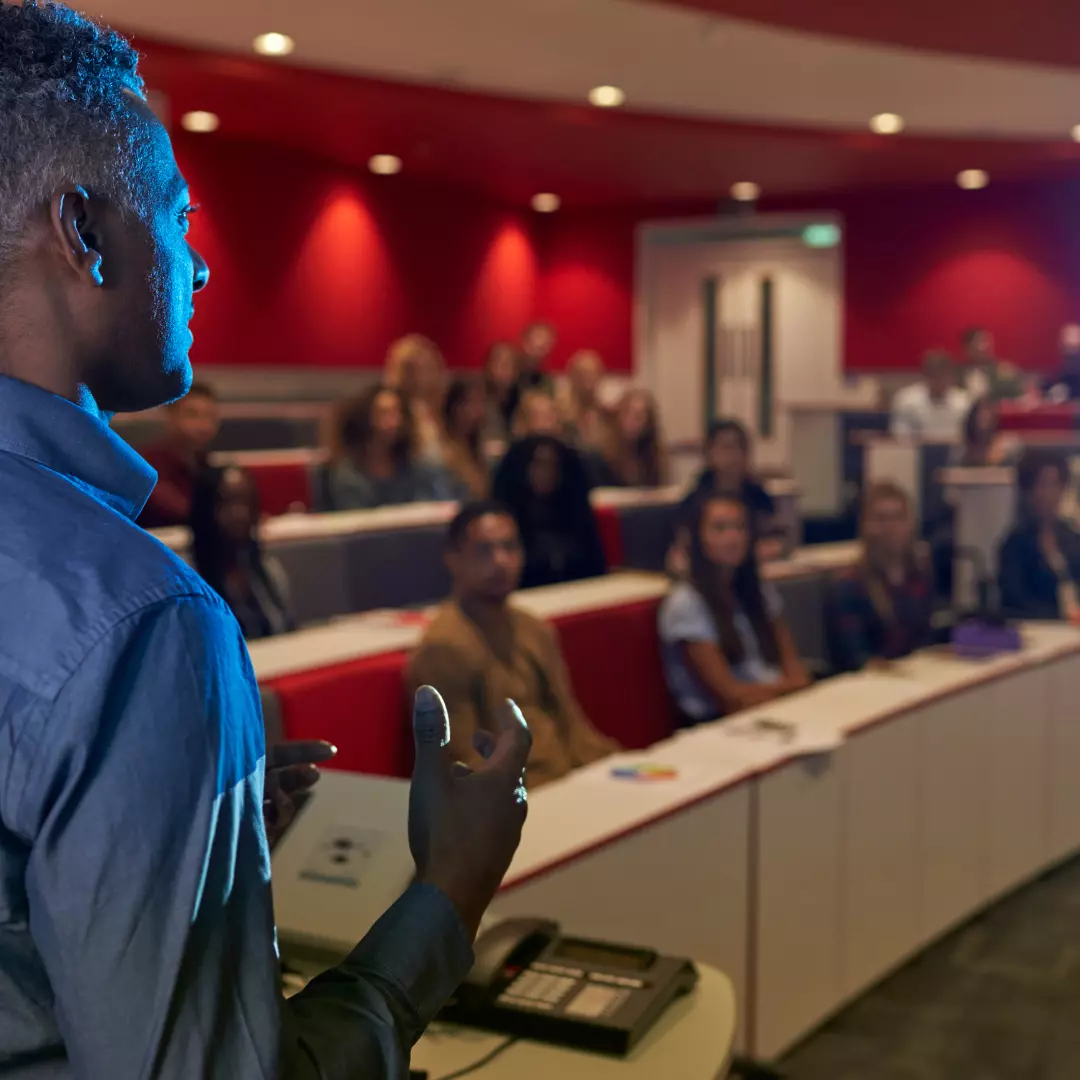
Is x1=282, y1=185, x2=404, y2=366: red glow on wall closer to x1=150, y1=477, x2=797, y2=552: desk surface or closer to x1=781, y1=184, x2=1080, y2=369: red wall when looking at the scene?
x1=150, y1=477, x2=797, y2=552: desk surface

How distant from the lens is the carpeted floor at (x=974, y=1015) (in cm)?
297

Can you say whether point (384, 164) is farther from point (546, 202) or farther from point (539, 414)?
point (539, 414)

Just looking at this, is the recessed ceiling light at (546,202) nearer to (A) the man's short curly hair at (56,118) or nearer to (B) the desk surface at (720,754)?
(B) the desk surface at (720,754)

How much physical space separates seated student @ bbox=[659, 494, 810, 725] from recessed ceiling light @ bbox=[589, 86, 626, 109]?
477 centimetres

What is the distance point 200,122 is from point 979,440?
16.4 ft

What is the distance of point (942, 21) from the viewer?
6.43 meters

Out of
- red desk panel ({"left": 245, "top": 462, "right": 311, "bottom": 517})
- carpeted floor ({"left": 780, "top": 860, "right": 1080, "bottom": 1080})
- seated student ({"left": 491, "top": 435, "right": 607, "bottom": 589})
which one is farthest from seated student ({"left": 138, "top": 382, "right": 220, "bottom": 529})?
carpeted floor ({"left": 780, "top": 860, "right": 1080, "bottom": 1080})

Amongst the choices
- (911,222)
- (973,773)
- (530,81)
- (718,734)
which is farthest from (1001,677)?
(911,222)

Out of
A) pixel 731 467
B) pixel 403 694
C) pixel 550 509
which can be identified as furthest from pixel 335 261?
pixel 403 694

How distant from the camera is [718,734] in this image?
3.05 m

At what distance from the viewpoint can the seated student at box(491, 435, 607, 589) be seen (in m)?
5.26

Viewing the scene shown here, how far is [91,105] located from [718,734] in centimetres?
244

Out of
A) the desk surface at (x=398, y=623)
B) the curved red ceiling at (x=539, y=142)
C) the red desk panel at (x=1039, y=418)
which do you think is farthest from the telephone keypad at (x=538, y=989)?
the red desk panel at (x=1039, y=418)

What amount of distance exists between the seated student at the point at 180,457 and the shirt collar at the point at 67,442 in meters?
4.29
